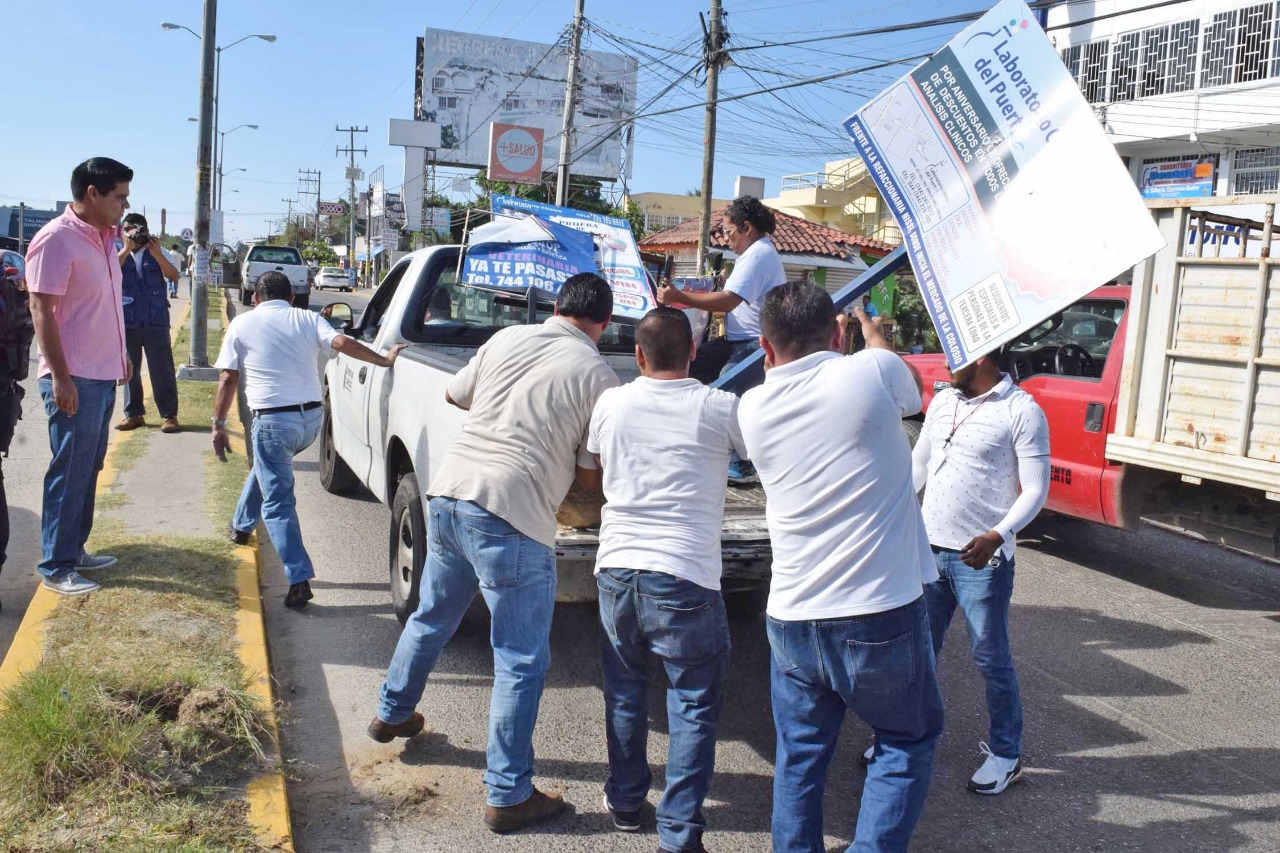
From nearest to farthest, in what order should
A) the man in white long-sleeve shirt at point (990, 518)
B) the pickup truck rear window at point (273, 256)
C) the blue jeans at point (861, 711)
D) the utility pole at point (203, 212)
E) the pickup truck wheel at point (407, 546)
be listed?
the blue jeans at point (861, 711), the man in white long-sleeve shirt at point (990, 518), the pickup truck wheel at point (407, 546), the utility pole at point (203, 212), the pickup truck rear window at point (273, 256)

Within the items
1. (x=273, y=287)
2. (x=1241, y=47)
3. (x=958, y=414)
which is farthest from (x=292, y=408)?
(x=1241, y=47)

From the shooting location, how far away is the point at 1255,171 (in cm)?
2456

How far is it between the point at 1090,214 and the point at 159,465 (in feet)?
23.7

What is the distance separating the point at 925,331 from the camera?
26781mm

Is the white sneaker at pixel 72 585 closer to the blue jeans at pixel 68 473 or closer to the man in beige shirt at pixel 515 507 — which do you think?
the blue jeans at pixel 68 473

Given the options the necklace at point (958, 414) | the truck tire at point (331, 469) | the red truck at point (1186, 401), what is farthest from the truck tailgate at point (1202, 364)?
the truck tire at point (331, 469)

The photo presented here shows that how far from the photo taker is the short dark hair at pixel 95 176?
5.09 m

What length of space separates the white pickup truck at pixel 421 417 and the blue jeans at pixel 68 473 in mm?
1398

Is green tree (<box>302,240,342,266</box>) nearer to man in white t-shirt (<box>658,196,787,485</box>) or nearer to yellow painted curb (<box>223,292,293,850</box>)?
yellow painted curb (<box>223,292,293,850</box>)

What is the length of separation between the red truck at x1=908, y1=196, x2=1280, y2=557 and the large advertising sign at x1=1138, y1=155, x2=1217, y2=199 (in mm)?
20984

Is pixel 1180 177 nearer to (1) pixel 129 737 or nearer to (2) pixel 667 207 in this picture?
(1) pixel 129 737

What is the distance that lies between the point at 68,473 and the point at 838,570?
3.96 m

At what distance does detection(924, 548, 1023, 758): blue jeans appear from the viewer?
391 cm

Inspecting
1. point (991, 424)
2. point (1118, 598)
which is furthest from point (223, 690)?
point (1118, 598)
